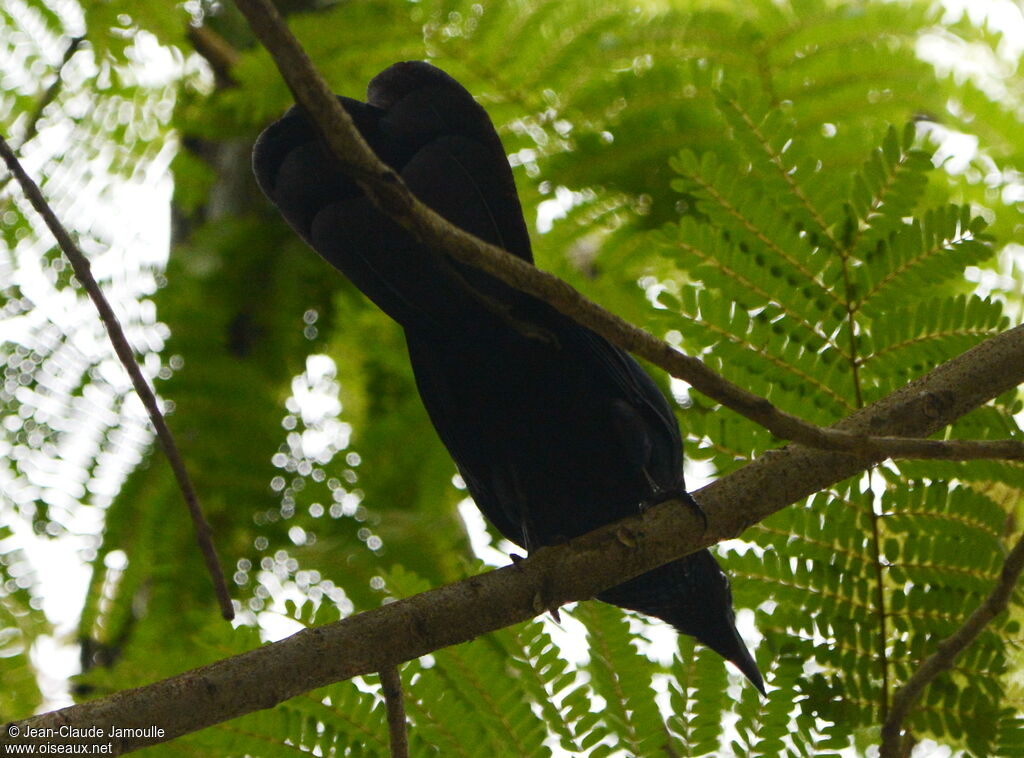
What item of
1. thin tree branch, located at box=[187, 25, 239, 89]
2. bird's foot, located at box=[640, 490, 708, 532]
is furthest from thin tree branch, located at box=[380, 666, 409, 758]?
thin tree branch, located at box=[187, 25, 239, 89]

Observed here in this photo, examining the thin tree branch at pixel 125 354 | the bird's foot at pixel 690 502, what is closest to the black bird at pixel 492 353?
the bird's foot at pixel 690 502

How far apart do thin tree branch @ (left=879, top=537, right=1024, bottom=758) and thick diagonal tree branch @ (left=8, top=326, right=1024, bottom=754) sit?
305 mm

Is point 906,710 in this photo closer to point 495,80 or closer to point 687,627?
point 687,627

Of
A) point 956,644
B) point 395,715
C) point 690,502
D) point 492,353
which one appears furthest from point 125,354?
point 956,644

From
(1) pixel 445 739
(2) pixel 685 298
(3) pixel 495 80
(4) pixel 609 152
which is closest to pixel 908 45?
(4) pixel 609 152

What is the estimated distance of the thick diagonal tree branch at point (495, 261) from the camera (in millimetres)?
1475

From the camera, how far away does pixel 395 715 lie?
217 cm

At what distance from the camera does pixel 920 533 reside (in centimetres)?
246

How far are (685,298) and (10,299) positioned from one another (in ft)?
9.01

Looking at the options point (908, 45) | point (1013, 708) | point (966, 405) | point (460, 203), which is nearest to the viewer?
point (460, 203)

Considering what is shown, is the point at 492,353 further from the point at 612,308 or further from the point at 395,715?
the point at 612,308

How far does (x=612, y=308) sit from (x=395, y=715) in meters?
2.02

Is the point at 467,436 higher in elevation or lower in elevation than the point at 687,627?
higher

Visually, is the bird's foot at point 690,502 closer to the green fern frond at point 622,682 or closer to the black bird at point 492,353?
the black bird at point 492,353
